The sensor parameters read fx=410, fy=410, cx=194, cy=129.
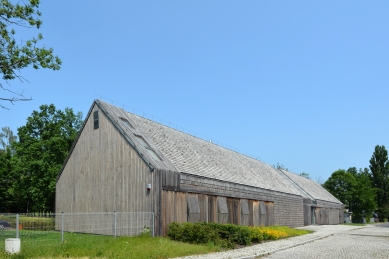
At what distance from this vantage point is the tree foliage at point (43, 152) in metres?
46.0

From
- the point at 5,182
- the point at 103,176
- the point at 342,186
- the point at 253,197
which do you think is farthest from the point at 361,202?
the point at 103,176

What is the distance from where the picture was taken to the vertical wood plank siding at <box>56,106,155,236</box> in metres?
23.0

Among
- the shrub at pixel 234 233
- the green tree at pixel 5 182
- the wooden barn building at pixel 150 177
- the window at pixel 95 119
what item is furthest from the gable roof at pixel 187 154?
the green tree at pixel 5 182

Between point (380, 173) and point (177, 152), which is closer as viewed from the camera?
point (177, 152)

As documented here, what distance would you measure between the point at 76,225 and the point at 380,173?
90.9m

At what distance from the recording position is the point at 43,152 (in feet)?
157

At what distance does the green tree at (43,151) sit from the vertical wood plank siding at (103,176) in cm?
1871

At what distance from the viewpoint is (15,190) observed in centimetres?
5028

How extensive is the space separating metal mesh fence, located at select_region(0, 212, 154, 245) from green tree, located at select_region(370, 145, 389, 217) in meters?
87.2

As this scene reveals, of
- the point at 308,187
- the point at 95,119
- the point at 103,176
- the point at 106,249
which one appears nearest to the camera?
the point at 106,249

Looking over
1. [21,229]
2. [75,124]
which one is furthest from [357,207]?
[21,229]

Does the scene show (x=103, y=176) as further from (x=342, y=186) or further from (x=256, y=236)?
(x=342, y=186)

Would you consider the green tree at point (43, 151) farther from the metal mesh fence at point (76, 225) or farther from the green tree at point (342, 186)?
the green tree at point (342, 186)

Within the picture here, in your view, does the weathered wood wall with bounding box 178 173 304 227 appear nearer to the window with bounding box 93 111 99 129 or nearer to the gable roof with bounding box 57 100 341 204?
the gable roof with bounding box 57 100 341 204
